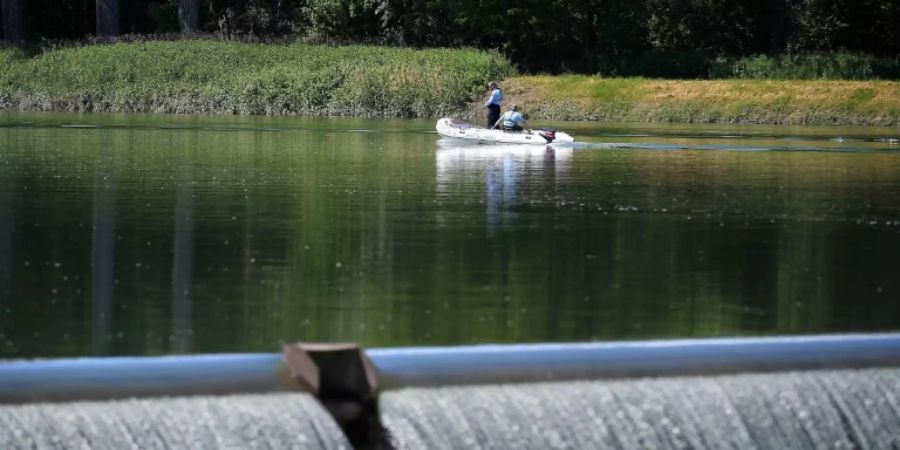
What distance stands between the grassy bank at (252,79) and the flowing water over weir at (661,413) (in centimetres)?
5057

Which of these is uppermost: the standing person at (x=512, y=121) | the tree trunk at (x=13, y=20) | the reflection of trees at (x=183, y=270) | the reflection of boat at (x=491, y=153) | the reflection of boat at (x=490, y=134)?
the tree trunk at (x=13, y=20)

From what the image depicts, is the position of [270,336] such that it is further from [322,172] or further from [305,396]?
[322,172]

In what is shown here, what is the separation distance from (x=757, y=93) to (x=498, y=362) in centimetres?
4986

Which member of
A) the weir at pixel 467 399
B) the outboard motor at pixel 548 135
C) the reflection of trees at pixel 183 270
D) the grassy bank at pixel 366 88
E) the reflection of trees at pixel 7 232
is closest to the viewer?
the weir at pixel 467 399

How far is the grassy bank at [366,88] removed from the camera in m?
57.7

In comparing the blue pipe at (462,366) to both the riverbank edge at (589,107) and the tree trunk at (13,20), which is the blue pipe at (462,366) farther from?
the tree trunk at (13,20)

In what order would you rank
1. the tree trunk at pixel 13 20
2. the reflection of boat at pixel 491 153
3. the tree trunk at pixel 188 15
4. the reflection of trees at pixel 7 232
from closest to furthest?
the reflection of trees at pixel 7 232 → the reflection of boat at pixel 491 153 → the tree trunk at pixel 188 15 → the tree trunk at pixel 13 20

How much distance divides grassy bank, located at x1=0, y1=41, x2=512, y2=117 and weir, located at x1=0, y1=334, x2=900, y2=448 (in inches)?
1983

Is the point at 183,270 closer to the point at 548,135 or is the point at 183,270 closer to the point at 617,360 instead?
the point at 617,360

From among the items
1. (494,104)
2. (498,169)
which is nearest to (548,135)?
(494,104)

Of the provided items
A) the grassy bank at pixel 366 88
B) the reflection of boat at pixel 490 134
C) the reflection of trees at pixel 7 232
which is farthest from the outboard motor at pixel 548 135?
the grassy bank at pixel 366 88

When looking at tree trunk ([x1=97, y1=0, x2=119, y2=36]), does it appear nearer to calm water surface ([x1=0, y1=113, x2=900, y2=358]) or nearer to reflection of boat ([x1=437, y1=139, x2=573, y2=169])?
reflection of boat ([x1=437, y1=139, x2=573, y2=169])

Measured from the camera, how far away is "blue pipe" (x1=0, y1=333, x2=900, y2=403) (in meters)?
9.24

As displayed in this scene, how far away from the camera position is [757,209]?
77.5 ft
